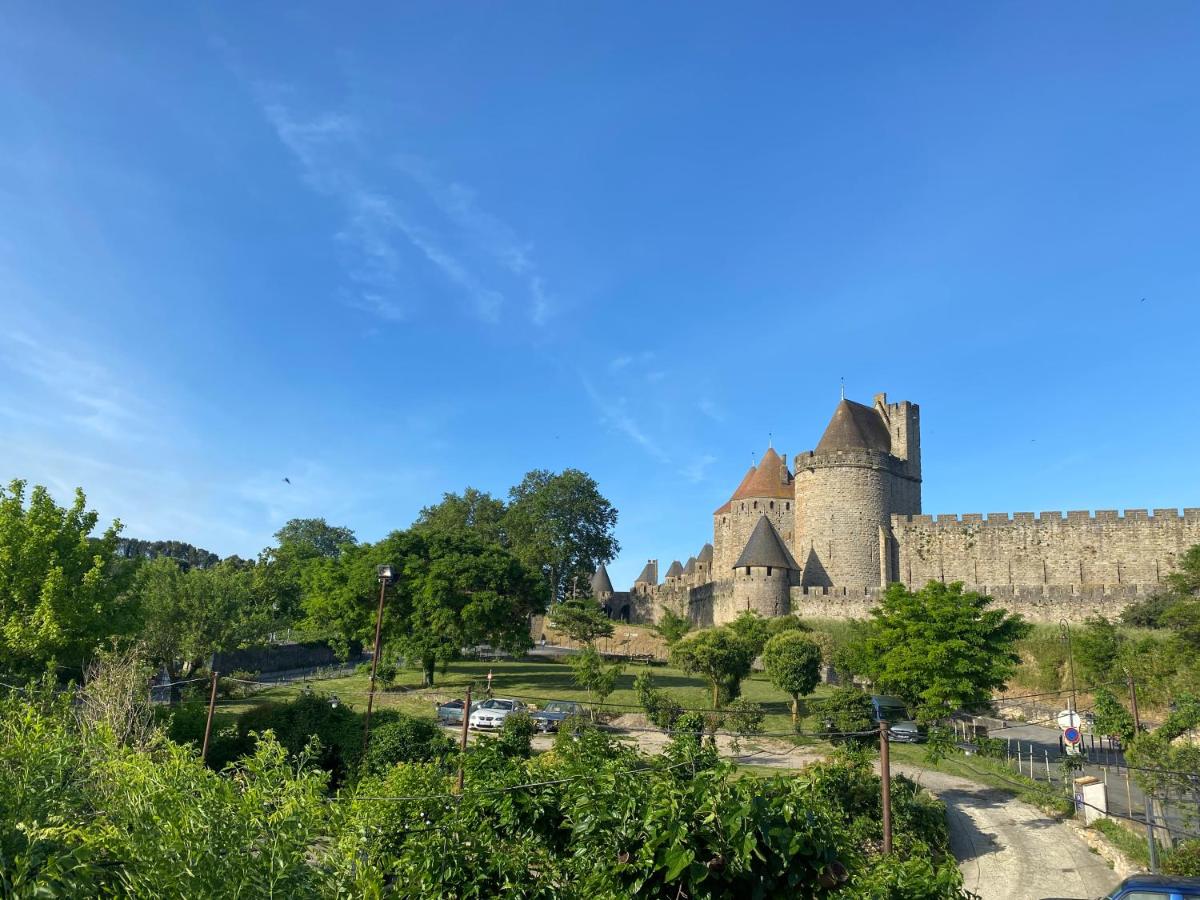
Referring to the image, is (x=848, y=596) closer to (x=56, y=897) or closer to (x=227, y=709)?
(x=227, y=709)

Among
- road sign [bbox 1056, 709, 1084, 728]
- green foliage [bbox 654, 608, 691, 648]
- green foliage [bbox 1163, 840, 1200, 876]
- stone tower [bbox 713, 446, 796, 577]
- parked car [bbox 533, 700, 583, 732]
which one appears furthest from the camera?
stone tower [bbox 713, 446, 796, 577]

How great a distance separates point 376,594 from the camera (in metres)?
38.6

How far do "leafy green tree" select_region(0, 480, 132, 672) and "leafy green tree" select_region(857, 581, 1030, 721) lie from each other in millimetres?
26683

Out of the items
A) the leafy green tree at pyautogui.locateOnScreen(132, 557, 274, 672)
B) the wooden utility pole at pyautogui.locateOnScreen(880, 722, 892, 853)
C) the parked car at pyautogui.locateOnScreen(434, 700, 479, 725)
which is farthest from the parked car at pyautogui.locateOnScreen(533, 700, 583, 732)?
the leafy green tree at pyautogui.locateOnScreen(132, 557, 274, 672)

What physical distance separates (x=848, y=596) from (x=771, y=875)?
4677 centimetres

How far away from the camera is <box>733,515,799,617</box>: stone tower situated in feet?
169

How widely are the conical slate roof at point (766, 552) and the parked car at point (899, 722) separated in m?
22.6

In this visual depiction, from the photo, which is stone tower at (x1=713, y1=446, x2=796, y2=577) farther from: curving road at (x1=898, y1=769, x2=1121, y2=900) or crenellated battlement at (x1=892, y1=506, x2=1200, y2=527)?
curving road at (x1=898, y1=769, x2=1121, y2=900)

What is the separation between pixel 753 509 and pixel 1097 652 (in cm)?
2928

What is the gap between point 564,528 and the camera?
67000mm

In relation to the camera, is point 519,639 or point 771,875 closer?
point 771,875

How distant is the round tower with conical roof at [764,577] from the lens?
5156 cm

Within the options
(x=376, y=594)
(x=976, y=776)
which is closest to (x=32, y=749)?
(x=976, y=776)

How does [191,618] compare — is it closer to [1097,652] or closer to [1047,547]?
[1097,652]
